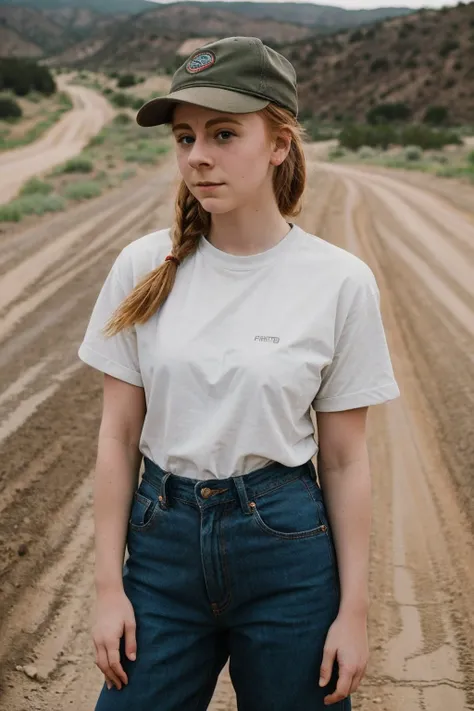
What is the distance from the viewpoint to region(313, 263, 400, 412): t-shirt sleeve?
1.88 metres

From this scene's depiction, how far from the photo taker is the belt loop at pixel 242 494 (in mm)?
1812

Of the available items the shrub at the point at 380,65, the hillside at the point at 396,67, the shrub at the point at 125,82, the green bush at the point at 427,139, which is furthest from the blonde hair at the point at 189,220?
the shrub at the point at 125,82

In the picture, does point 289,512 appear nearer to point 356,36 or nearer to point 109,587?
point 109,587

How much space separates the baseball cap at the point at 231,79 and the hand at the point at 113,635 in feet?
3.68

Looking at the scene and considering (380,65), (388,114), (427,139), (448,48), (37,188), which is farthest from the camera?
(380,65)

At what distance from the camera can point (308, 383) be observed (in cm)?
186

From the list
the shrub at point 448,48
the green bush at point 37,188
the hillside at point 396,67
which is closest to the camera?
the green bush at point 37,188

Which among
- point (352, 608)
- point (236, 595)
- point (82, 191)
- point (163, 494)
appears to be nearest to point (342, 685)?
point (352, 608)

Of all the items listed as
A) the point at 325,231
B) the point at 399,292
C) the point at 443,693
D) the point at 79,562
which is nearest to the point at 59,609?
the point at 79,562

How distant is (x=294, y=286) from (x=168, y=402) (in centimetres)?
39

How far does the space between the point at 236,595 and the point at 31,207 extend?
13.5 m

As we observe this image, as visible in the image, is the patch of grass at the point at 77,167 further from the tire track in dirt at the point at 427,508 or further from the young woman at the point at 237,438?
the young woman at the point at 237,438

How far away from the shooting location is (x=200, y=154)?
72.6 inches

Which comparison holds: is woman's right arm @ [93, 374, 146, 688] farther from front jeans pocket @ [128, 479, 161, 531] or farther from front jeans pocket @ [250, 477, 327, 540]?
front jeans pocket @ [250, 477, 327, 540]
